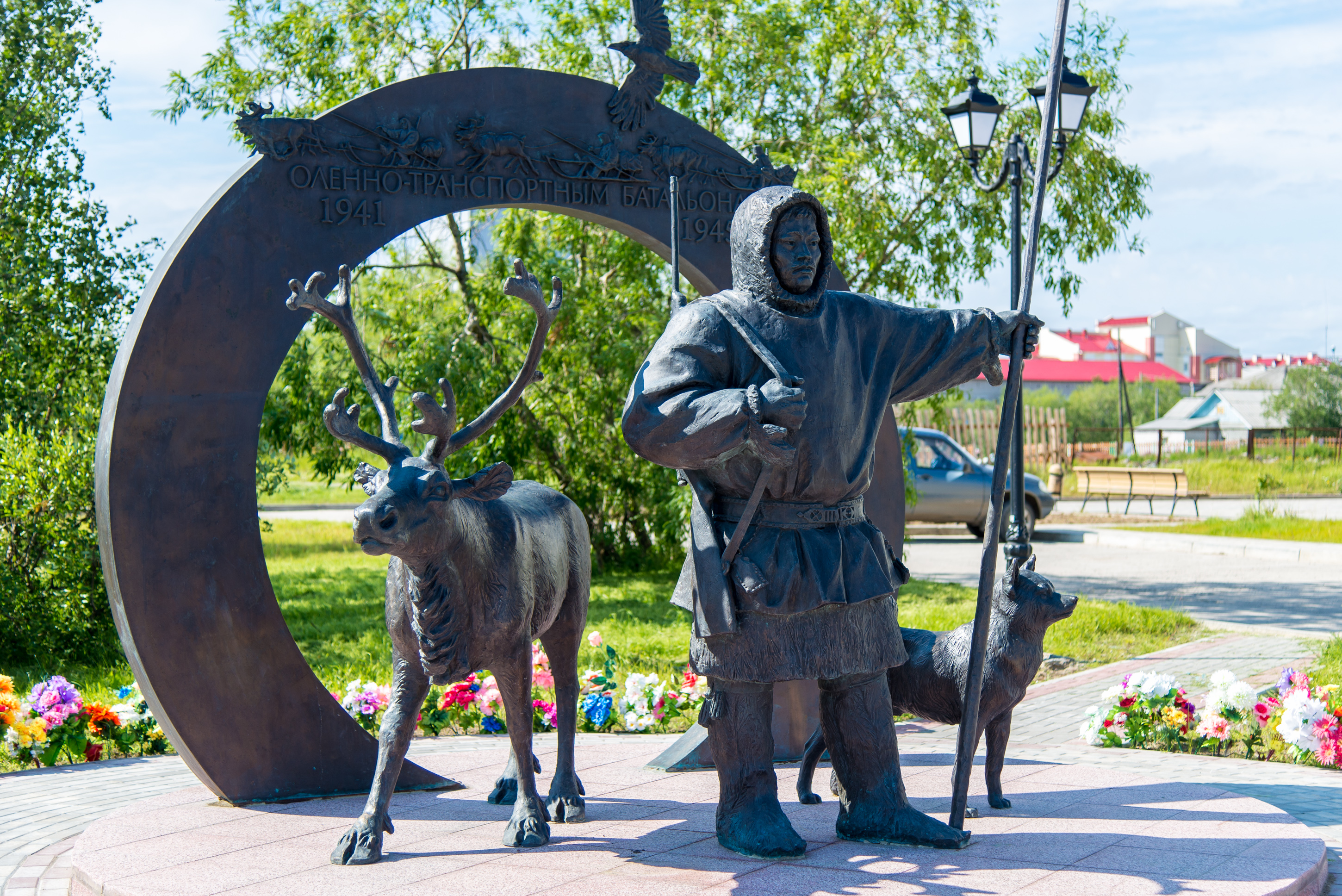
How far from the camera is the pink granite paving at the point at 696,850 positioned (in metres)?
3.90

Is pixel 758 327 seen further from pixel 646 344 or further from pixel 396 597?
pixel 646 344

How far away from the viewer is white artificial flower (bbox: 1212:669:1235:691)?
657 cm

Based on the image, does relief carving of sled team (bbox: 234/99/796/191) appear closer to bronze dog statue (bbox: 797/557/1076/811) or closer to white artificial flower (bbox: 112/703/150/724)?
bronze dog statue (bbox: 797/557/1076/811)

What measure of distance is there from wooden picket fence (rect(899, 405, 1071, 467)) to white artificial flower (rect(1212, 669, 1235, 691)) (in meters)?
20.6

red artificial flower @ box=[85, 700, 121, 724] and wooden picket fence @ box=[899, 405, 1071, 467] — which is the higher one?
wooden picket fence @ box=[899, 405, 1071, 467]

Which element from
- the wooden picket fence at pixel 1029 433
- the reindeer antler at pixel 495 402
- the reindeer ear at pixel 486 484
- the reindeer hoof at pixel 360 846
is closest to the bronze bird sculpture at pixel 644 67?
the reindeer antler at pixel 495 402

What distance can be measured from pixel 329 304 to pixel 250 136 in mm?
1077

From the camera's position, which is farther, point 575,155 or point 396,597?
point 575,155

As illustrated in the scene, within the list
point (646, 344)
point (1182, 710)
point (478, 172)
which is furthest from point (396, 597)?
point (646, 344)

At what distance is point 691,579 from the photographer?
4.30m

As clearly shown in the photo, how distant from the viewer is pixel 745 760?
4266 mm

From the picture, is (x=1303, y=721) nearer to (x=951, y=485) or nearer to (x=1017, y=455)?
(x=1017, y=455)

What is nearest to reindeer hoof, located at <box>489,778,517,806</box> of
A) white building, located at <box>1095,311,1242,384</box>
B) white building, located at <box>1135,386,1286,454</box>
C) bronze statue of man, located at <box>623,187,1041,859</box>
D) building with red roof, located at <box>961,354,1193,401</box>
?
bronze statue of man, located at <box>623,187,1041,859</box>

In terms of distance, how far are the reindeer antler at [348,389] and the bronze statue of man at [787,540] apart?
89 centimetres
